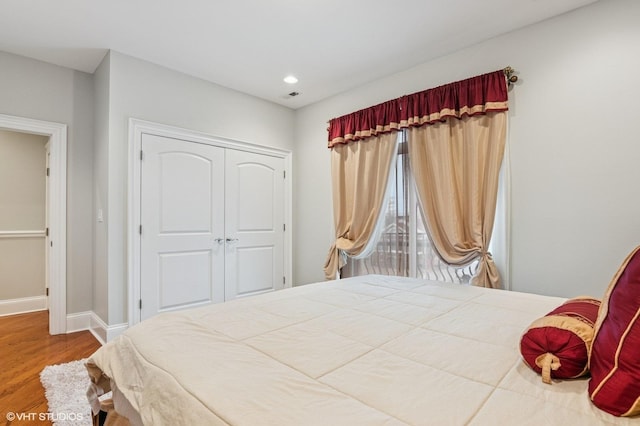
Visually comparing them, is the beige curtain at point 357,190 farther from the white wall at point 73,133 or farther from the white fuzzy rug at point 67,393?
the white wall at point 73,133

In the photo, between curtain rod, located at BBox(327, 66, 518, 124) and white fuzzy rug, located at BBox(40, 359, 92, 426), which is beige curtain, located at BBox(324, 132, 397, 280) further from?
white fuzzy rug, located at BBox(40, 359, 92, 426)

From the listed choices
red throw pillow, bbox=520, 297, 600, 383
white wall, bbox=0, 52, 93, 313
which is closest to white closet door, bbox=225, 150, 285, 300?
white wall, bbox=0, 52, 93, 313

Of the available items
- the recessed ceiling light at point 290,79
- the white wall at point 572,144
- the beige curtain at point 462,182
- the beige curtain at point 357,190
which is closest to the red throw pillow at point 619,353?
the white wall at point 572,144

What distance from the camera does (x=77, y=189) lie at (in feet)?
10.8

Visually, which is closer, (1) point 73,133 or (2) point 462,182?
(2) point 462,182

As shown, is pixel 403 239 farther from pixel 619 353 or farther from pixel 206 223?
pixel 619 353

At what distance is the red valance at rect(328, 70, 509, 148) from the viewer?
2557 millimetres

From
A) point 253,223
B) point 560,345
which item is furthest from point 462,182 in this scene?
point 253,223

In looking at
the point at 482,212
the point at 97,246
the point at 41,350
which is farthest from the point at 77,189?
the point at 482,212

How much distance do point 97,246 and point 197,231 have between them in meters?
→ 0.98

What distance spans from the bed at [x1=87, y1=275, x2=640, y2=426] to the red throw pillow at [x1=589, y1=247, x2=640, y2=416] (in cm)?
4

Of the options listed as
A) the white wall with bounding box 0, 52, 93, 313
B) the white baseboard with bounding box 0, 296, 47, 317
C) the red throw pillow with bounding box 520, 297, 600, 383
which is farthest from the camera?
the white baseboard with bounding box 0, 296, 47, 317

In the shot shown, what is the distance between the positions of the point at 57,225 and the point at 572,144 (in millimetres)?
4551

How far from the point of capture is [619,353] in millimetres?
770
